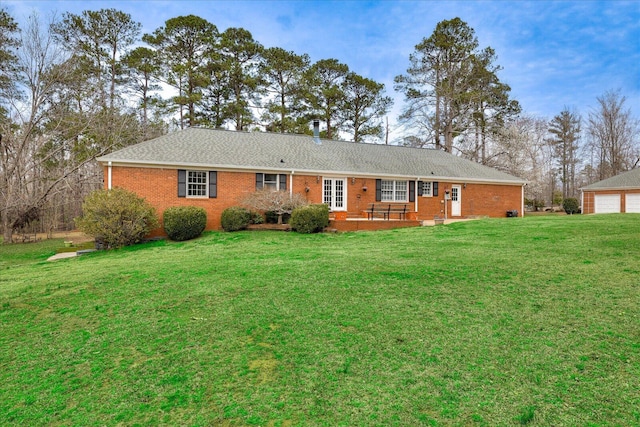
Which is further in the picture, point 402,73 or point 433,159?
point 402,73

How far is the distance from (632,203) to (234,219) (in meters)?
24.9

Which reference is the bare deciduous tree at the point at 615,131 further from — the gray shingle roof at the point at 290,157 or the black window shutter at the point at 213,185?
the black window shutter at the point at 213,185

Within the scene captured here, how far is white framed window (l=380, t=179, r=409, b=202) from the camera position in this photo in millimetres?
17406

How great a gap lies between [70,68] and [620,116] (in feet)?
140

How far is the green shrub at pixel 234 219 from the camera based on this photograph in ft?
43.6

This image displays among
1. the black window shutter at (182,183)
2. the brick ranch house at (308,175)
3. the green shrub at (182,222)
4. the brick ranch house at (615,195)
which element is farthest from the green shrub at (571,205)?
the black window shutter at (182,183)

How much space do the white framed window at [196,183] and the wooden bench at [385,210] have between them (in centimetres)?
787

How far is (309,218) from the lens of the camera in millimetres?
12719

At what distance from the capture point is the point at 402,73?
28.7 meters

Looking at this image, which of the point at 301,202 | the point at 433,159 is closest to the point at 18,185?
the point at 301,202

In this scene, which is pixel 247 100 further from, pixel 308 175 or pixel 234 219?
pixel 234 219

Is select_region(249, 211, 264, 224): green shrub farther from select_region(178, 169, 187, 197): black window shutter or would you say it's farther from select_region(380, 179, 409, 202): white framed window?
select_region(380, 179, 409, 202): white framed window

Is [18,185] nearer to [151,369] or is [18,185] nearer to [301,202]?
[301,202]

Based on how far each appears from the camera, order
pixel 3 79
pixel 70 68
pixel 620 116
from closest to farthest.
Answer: pixel 70 68 < pixel 3 79 < pixel 620 116
